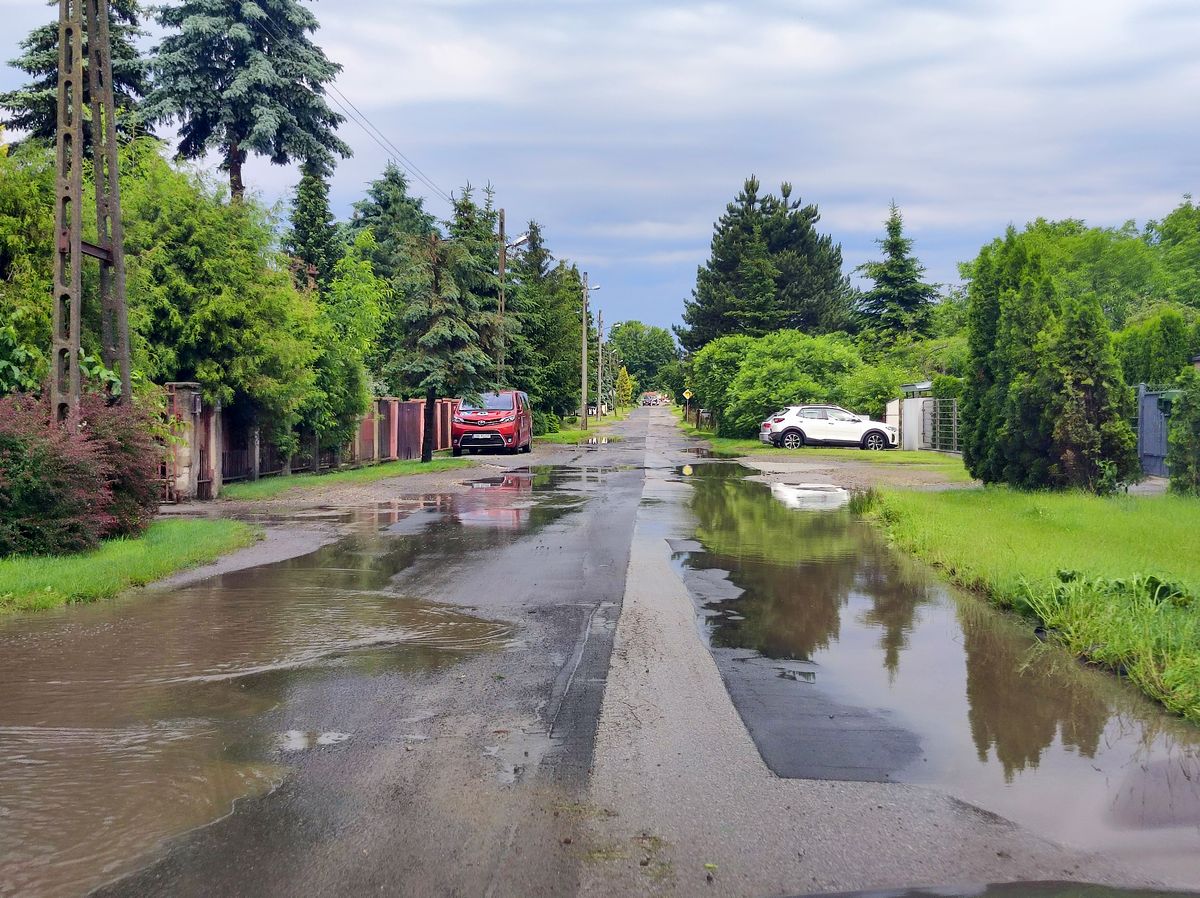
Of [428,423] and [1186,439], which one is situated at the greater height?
[428,423]

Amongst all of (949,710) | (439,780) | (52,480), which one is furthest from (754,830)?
(52,480)

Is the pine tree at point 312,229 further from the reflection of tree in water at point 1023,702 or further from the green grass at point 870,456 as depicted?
the reflection of tree in water at point 1023,702

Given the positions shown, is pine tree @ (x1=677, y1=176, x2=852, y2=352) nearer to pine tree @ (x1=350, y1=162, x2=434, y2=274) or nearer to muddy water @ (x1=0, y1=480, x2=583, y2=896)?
pine tree @ (x1=350, y1=162, x2=434, y2=274)

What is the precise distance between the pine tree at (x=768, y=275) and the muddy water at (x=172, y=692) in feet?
163

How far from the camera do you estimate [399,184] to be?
2163 inches

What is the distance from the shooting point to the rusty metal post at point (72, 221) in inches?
472

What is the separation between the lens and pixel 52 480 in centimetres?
1044

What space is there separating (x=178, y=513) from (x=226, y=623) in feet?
29.6

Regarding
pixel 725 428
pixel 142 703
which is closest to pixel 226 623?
pixel 142 703

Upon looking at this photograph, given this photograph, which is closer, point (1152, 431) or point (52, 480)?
point (52, 480)

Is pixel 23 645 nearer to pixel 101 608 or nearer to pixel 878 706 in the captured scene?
pixel 101 608

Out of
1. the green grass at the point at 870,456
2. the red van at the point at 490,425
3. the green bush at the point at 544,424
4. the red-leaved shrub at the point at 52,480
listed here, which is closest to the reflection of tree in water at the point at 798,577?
the red-leaved shrub at the point at 52,480

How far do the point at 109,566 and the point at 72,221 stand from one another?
14.9ft

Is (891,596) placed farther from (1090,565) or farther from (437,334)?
(437,334)
